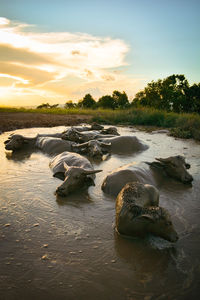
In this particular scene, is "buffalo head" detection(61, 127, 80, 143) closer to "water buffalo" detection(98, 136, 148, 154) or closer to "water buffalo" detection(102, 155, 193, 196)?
"water buffalo" detection(98, 136, 148, 154)

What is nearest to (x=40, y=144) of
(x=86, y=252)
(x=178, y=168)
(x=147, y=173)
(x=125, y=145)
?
(x=125, y=145)

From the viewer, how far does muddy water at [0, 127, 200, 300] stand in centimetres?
233

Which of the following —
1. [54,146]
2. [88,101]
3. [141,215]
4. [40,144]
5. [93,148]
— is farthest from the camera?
[88,101]

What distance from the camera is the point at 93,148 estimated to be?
27.1 feet

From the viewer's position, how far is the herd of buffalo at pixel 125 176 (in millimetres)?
2934

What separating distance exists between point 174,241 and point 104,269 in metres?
0.88

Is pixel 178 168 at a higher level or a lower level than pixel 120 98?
lower

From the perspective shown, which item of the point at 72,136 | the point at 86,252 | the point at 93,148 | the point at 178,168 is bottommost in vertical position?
the point at 86,252

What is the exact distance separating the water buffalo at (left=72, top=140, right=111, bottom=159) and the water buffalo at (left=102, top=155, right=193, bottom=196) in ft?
8.03

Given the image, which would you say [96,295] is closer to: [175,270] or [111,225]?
[175,270]

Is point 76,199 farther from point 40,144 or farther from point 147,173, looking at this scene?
point 40,144

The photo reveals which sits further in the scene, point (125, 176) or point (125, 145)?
point (125, 145)

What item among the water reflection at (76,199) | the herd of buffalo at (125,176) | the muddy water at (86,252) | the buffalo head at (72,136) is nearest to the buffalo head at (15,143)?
the herd of buffalo at (125,176)

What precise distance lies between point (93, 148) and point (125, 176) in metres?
3.56
